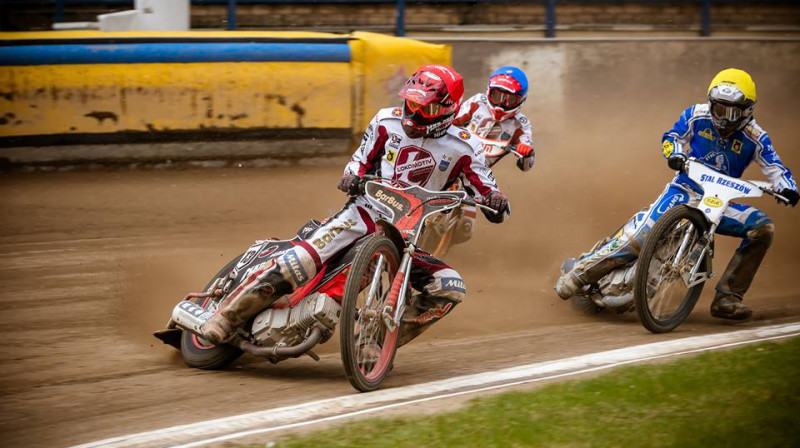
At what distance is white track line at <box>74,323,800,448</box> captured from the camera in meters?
5.26

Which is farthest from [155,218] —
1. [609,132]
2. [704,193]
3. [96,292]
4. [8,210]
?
[609,132]

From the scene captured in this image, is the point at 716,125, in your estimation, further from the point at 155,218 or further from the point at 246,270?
the point at 155,218

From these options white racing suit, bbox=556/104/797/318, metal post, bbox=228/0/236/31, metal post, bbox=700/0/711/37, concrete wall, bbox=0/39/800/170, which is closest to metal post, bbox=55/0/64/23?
metal post, bbox=228/0/236/31

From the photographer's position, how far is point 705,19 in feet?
59.8

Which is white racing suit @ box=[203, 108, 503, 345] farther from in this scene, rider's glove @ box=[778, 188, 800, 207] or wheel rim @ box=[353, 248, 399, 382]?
rider's glove @ box=[778, 188, 800, 207]

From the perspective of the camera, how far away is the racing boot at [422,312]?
7145 millimetres

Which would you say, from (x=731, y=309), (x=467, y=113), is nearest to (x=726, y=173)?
(x=731, y=309)

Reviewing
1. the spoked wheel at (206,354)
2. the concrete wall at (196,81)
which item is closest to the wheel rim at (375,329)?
the spoked wheel at (206,354)

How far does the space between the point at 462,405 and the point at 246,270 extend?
2133mm

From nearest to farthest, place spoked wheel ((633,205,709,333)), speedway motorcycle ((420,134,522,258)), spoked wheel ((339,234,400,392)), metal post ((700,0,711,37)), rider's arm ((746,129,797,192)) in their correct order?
spoked wheel ((339,234,400,392)), spoked wheel ((633,205,709,333)), rider's arm ((746,129,797,192)), speedway motorcycle ((420,134,522,258)), metal post ((700,0,711,37))

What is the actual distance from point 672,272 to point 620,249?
718 mm

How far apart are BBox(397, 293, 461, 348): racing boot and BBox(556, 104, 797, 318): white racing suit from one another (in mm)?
2431

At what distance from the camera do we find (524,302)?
9.77 metres

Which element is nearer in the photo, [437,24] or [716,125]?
[716,125]
